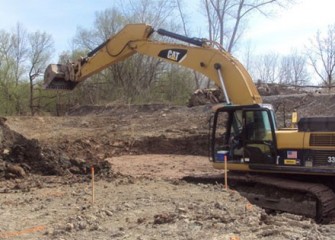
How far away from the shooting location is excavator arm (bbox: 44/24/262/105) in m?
11.4

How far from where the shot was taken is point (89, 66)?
14.3 m

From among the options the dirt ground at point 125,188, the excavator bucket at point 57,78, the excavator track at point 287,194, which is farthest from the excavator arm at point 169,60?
the dirt ground at point 125,188

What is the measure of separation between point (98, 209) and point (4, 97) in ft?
122

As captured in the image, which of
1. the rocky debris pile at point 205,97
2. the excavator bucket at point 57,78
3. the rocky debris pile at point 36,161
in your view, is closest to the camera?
the excavator bucket at point 57,78

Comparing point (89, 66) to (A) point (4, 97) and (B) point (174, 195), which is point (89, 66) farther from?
(A) point (4, 97)

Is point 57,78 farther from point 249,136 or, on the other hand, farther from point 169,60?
point 249,136

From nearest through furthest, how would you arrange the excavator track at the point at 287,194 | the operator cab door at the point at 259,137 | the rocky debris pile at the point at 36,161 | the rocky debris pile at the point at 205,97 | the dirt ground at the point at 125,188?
1. the dirt ground at the point at 125,188
2. the excavator track at the point at 287,194
3. the operator cab door at the point at 259,137
4. the rocky debris pile at the point at 36,161
5. the rocky debris pile at the point at 205,97

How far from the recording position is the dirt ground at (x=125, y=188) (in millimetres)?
6911

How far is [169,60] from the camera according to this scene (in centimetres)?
1294

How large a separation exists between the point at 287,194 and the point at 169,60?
4.54 meters

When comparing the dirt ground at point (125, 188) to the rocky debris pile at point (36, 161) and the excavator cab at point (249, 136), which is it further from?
the excavator cab at point (249, 136)

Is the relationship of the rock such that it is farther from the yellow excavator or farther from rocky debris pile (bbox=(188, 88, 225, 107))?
rocky debris pile (bbox=(188, 88, 225, 107))

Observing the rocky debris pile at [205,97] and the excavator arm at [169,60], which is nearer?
the excavator arm at [169,60]

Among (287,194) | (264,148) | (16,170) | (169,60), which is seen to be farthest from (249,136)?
(16,170)
